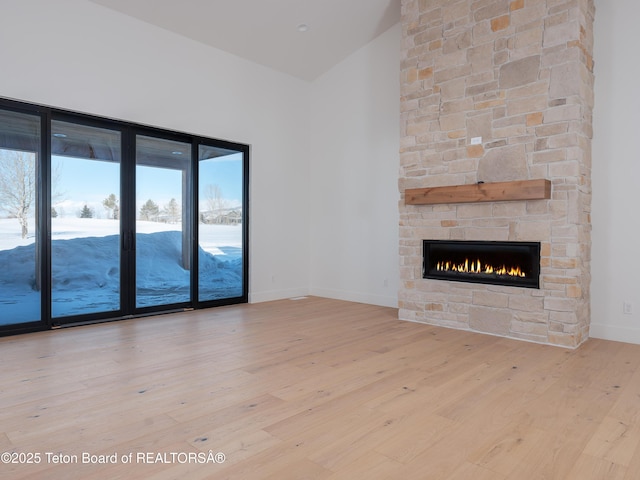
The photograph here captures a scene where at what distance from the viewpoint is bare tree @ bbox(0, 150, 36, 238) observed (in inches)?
161

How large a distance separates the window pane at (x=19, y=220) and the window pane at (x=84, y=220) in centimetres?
19

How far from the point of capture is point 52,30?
4.20 m

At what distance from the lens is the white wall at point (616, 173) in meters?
3.90

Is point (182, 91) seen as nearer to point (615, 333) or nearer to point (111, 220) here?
point (111, 220)

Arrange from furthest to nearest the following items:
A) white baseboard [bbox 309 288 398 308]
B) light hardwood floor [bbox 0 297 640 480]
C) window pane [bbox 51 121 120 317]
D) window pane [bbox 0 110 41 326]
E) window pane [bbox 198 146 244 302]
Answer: white baseboard [bbox 309 288 398 308] < window pane [bbox 198 146 244 302] < window pane [bbox 51 121 120 317] < window pane [bbox 0 110 41 326] < light hardwood floor [bbox 0 297 640 480]

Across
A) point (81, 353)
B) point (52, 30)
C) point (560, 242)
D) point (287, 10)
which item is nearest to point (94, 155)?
point (52, 30)

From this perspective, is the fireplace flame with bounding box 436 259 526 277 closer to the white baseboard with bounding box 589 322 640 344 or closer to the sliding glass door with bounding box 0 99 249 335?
the white baseboard with bounding box 589 322 640 344

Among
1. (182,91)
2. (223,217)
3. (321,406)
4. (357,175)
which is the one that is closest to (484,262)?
(357,175)

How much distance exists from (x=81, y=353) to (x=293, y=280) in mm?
3602

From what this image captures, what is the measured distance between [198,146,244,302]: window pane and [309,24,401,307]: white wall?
136cm

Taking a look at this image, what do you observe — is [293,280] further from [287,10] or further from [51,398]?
[51,398]

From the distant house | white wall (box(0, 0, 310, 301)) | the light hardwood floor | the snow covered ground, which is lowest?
the light hardwood floor

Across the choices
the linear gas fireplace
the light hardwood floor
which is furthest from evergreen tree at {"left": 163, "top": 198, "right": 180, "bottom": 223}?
the linear gas fireplace

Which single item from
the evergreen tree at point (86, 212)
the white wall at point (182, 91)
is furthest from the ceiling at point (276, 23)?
the evergreen tree at point (86, 212)
